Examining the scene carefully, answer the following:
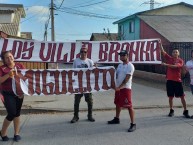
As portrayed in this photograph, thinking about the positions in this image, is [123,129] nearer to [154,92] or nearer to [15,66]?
[15,66]

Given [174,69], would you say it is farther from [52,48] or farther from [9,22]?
[9,22]

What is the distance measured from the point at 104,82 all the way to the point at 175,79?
5.70ft

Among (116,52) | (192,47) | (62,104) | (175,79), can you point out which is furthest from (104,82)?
(192,47)

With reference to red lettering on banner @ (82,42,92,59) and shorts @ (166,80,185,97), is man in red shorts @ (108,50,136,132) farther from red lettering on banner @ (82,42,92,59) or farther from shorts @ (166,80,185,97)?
shorts @ (166,80,185,97)

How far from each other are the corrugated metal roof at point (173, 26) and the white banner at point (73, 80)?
502 inches

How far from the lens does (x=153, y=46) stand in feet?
27.9

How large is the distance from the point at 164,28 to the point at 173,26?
1145mm

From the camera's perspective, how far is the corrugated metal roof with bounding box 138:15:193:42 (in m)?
20.7

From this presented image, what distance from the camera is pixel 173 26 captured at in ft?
79.4

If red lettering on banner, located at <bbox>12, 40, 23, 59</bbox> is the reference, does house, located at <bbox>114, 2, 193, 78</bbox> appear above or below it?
above

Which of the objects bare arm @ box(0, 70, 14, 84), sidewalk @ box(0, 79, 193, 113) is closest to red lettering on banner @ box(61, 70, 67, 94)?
sidewalk @ box(0, 79, 193, 113)

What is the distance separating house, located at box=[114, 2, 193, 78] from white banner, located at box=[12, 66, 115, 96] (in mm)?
9434

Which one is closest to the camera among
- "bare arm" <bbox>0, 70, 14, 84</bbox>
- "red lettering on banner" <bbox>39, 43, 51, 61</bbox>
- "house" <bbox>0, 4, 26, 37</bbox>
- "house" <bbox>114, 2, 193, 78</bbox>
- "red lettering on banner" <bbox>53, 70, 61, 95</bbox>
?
"bare arm" <bbox>0, 70, 14, 84</bbox>

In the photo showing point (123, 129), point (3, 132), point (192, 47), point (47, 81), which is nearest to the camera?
point (3, 132)
